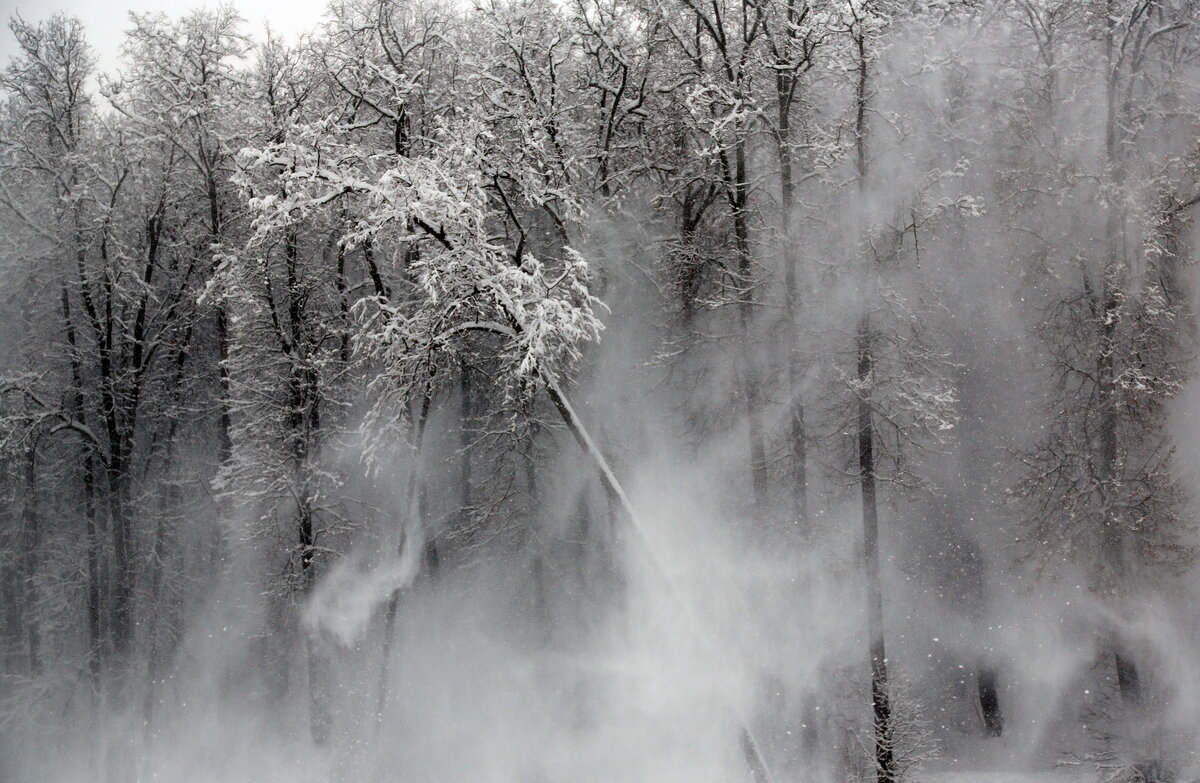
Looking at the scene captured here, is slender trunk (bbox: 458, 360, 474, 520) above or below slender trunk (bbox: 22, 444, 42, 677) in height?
above

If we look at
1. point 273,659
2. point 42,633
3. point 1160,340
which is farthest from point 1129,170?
point 42,633

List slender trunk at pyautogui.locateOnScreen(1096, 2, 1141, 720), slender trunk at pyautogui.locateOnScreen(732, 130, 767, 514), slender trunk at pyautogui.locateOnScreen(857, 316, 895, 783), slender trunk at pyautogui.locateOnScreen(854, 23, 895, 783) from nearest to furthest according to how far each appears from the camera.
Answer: slender trunk at pyautogui.locateOnScreen(857, 316, 895, 783)
slender trunk at pyautogui.locateOnScreen(854, 23, 895, 783)
slender trunk at pyautogui.locateOnScreen(1096, 2, 1141, 720)
slender trunk at pyautogui.locateOnScreen(732, 130, 767, 514)

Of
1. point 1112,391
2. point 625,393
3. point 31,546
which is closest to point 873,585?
point 1112,391

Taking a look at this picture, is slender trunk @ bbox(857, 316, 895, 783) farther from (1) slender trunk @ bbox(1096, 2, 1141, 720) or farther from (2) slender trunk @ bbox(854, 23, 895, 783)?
(1) slender trunk @ bbox(1096, 2, 1141, 720)

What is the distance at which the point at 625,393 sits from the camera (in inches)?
629

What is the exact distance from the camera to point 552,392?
39.1 feet

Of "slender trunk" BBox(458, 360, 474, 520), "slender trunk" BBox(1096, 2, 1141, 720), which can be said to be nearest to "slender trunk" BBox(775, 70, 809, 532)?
"slender trunk" BBox(1096, 2, 1141, 720)

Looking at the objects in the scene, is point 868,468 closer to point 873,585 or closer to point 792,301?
point 873,585

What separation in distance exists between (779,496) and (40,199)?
1531 centimetres

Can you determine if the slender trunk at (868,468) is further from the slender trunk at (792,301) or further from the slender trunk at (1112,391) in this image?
the slender trunk at (1112,391)

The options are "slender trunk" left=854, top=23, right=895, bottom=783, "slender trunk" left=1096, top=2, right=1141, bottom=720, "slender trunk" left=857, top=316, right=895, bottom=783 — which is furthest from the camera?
"slender trunk" left=1096, top=2, right=1141, bottom=720

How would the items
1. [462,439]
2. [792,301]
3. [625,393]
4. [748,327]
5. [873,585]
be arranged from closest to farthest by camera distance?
[873,585]
[792,301]
[748,327]
[625,393]
[462,439]

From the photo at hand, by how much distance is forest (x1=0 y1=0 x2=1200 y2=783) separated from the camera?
1265cm

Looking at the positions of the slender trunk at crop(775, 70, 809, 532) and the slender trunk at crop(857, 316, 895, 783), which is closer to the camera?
the slender trunk at crop(857, 316, 895, 783)
